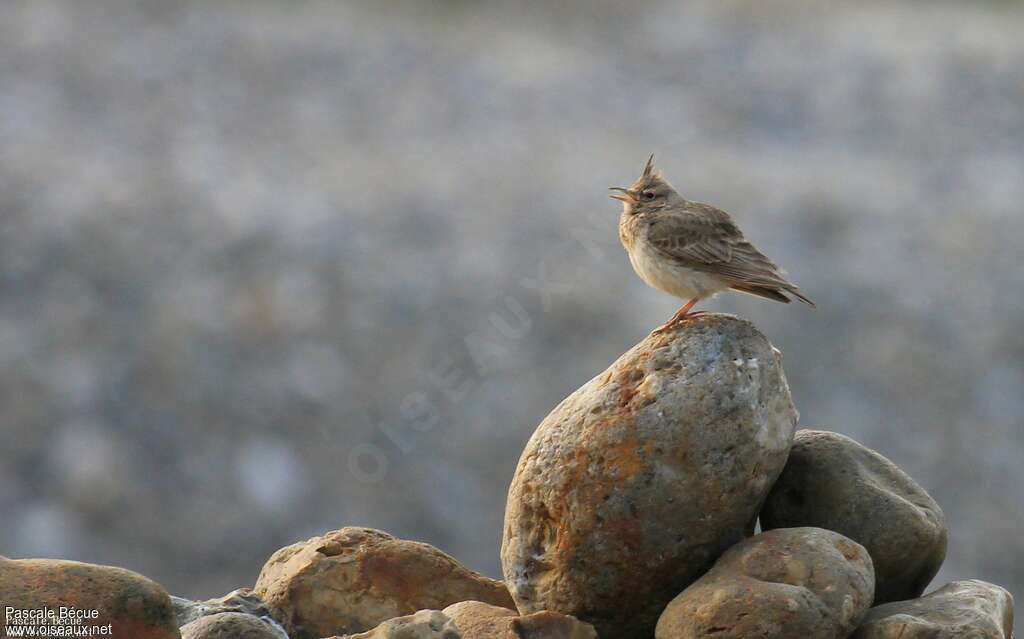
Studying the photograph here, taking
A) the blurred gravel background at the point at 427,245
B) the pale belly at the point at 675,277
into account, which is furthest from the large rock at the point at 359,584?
the blurred gravel background at the point at 427,245

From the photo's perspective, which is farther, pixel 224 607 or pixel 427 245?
pixel 427 245

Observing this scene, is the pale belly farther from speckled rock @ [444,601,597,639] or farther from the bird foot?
speckled rock @ [444,601,597,639]

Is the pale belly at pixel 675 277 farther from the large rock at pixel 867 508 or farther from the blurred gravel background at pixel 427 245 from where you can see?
the blurred gravel background at pixel 427 245

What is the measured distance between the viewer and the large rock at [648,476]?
9.72 meters

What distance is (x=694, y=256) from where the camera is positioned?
10.9 m

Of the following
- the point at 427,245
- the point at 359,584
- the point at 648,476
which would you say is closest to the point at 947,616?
the point at 648,476

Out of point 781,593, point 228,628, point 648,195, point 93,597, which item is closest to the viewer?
point 781,593

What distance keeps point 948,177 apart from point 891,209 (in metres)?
1.88

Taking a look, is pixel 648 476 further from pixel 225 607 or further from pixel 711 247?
pixel 225 607

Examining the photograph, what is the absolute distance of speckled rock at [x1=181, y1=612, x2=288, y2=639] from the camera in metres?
9.97

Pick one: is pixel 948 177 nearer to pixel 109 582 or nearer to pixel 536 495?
pixel 536 495

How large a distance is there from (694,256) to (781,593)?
2883mm

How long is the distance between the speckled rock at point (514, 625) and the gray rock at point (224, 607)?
1.61 meters

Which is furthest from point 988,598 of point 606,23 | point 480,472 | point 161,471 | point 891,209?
point 606,23
